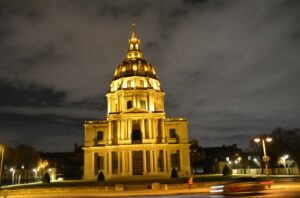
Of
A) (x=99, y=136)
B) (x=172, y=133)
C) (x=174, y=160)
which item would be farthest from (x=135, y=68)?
(x=174, y=160)

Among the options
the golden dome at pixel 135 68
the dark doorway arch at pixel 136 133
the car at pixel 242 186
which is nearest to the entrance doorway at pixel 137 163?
the dark doorway arch at pixel 136 133

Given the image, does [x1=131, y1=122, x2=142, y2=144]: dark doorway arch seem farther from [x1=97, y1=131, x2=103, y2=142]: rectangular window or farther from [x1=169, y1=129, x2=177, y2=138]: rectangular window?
[x1=97, y1=131, x2=103, y2=142]: rectangular window

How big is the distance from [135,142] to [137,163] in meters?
4.72

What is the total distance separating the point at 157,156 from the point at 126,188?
3250 centimetres

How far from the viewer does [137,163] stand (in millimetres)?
72000

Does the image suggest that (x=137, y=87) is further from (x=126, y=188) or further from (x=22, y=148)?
(x=126, y=188)

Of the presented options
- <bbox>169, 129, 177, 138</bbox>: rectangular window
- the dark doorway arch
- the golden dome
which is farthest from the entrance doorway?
the golden dome

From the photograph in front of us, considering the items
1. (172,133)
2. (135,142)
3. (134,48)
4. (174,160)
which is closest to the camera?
(135,142)

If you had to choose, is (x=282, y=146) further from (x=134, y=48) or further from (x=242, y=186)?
(x=242, y=186)

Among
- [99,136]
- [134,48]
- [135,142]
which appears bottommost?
[135,142]

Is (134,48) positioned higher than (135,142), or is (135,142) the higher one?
(134,48)

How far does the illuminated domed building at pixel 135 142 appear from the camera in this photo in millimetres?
69688

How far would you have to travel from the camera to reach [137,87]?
8119 cm

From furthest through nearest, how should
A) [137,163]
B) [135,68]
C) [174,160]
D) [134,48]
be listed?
[134,48], [135,68], [174,160], [137,163]
